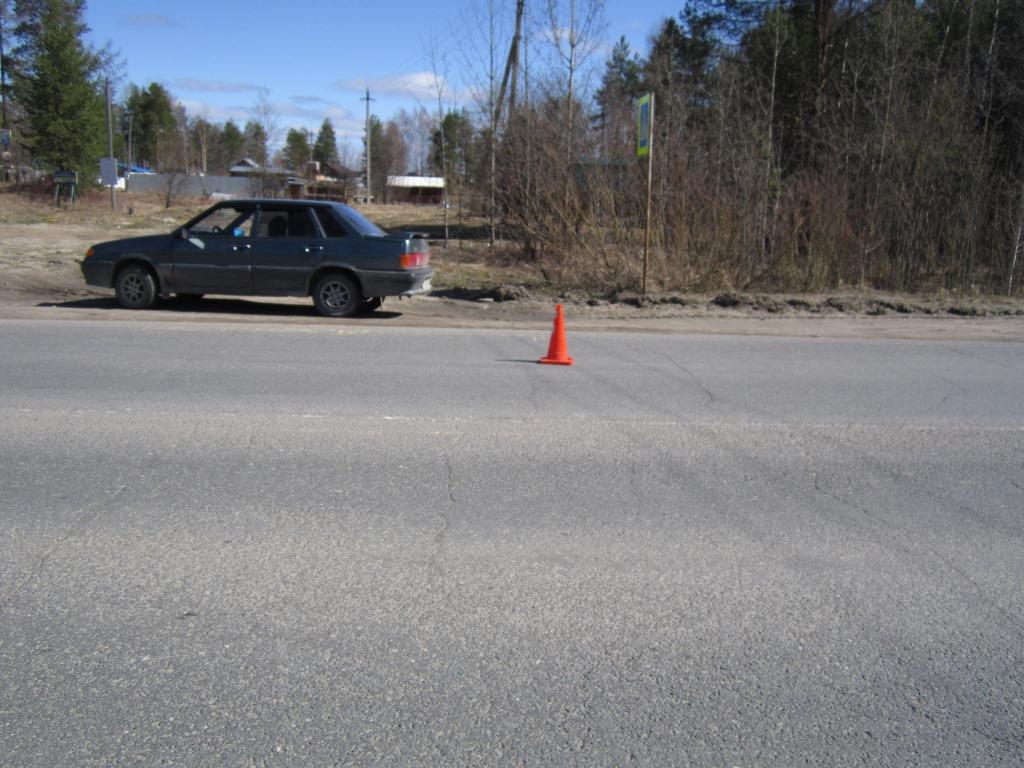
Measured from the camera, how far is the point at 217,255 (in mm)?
13383

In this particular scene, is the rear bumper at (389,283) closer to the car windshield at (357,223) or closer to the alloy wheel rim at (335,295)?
the alloy wheel rim at (335,295)

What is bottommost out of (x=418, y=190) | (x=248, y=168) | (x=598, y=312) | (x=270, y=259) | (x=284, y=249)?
(x=598, y=312)

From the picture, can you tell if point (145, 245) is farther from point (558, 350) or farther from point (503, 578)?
point (503, 578)

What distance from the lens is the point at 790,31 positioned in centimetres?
2553

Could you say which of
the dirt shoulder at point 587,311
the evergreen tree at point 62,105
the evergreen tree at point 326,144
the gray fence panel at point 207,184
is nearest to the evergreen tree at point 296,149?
the evergreen tree at point 326,144

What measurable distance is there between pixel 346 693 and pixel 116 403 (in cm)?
524

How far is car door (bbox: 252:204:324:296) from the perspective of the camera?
1337 cm

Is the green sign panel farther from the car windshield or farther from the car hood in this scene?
the car hood

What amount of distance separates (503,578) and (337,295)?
9.98 meters

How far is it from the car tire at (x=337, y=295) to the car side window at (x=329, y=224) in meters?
0.61

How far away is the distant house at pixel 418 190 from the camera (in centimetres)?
7961

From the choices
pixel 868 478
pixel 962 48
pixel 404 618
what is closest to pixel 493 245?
pixel 962 48

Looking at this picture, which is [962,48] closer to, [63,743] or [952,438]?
[952,438]

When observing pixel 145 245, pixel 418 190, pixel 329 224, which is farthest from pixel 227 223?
pixel 418 190
